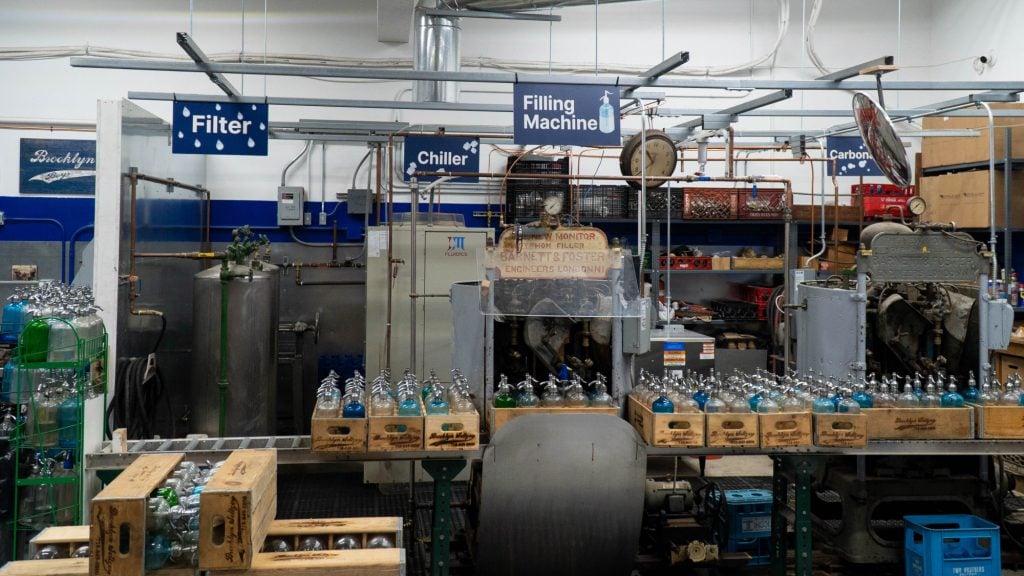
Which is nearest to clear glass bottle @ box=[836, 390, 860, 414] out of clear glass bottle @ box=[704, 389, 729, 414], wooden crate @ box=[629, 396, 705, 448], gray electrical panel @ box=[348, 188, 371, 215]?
clear glass bottle @ box=[704, 389, 729, 414]

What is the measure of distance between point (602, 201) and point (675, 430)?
4317 millimetres

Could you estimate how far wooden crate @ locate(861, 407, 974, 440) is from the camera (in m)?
3.86

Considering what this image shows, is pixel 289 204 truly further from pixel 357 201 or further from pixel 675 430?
pixel 675 430

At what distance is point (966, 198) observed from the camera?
24.4ft

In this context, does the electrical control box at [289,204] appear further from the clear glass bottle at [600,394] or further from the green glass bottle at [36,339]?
the clear glass bottle at [600,394]

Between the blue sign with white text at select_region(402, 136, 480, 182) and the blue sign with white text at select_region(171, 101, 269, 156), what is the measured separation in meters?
1.51

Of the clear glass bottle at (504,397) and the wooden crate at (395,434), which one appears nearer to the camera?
the wooden crate at (395,434)

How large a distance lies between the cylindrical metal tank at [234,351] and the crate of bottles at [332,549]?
352cm

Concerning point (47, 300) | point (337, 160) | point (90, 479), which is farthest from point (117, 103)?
point (337, 160)

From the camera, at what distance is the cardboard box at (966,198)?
720cm

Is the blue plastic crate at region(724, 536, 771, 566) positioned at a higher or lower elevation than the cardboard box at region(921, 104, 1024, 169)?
lower

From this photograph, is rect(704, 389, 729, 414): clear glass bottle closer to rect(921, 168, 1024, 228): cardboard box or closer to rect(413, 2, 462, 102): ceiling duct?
rect(413, 2, 462, 102): ceiling duct

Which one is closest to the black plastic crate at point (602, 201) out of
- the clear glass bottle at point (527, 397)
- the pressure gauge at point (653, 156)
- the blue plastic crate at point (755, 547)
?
the pressure gauge at point (653, 156)

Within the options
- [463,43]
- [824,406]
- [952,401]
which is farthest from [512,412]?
[463,43]
